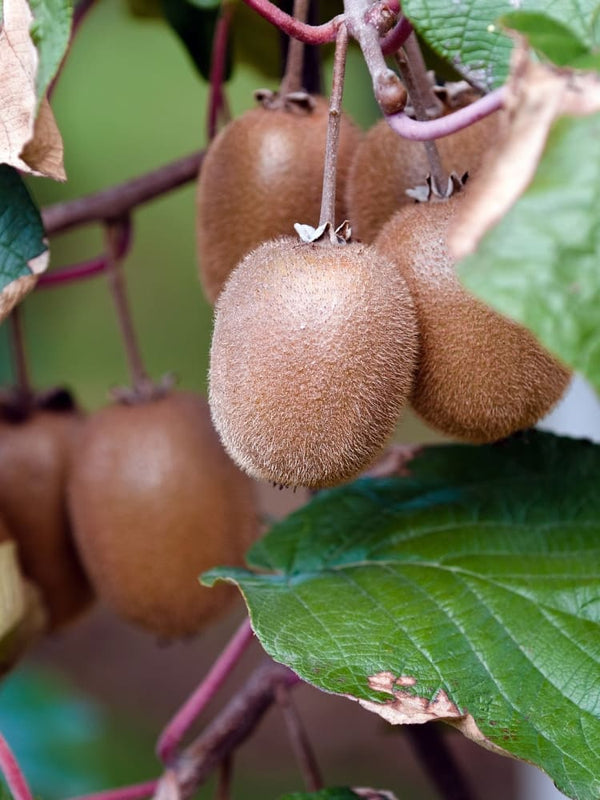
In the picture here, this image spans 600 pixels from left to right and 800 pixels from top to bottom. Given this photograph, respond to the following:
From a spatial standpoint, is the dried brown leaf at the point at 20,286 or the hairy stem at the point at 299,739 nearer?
the dried brown leaf at the point at 20,286

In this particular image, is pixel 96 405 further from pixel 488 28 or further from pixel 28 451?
pixel 488 28

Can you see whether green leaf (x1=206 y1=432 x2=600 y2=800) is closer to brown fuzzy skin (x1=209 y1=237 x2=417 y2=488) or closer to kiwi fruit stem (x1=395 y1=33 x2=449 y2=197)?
brown fuzzy skin (x1=209 y1=237 x2=417 y2=488)

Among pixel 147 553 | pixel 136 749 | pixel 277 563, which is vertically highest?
pixel 277 563

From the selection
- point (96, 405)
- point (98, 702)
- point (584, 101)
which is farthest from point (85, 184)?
point (584, 101)

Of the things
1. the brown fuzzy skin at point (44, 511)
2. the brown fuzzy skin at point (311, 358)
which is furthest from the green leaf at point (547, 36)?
the brown fuzzy skin at point (44, 511)

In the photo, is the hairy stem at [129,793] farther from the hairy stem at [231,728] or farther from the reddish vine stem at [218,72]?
the reddish vine stem at [218,72]

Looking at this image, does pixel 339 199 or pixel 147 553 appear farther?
pixel 147 553
